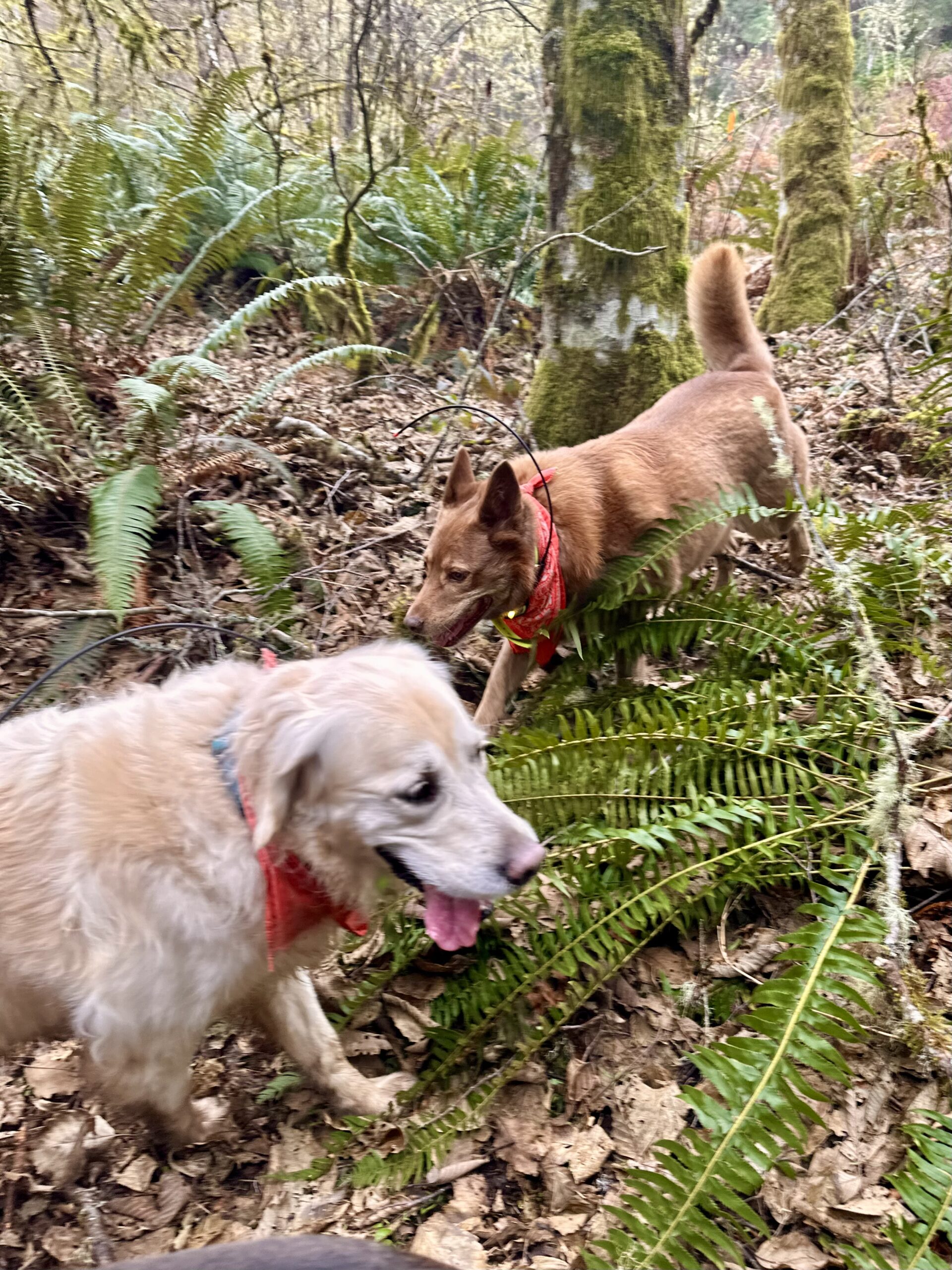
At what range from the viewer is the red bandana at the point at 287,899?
227cm

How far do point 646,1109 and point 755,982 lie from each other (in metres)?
0.59

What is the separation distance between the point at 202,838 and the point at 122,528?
8.56 ft

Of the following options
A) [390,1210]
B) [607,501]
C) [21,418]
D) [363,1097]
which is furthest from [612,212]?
[390,1210]

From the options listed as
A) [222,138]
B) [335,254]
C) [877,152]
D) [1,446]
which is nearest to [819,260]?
[877,152]

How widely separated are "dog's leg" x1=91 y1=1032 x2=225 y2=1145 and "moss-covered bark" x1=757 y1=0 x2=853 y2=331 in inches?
391

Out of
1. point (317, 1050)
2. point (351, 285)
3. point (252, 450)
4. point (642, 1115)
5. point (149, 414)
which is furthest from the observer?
point (351, 285)

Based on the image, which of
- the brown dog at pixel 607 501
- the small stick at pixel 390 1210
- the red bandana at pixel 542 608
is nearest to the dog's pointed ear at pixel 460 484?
the brown dog at pixel 607 501

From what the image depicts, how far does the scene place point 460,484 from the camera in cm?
461

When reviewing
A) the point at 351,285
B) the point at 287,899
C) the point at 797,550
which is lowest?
the point at 287,899

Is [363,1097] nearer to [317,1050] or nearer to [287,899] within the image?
[317,1050]

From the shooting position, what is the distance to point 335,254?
758 cm

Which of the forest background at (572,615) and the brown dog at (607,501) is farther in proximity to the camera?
the brown dog at (607,501)

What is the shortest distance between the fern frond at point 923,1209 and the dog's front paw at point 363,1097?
1560 mm

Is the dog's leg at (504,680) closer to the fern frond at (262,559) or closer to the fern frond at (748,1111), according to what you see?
the fern frond at (262,559)
